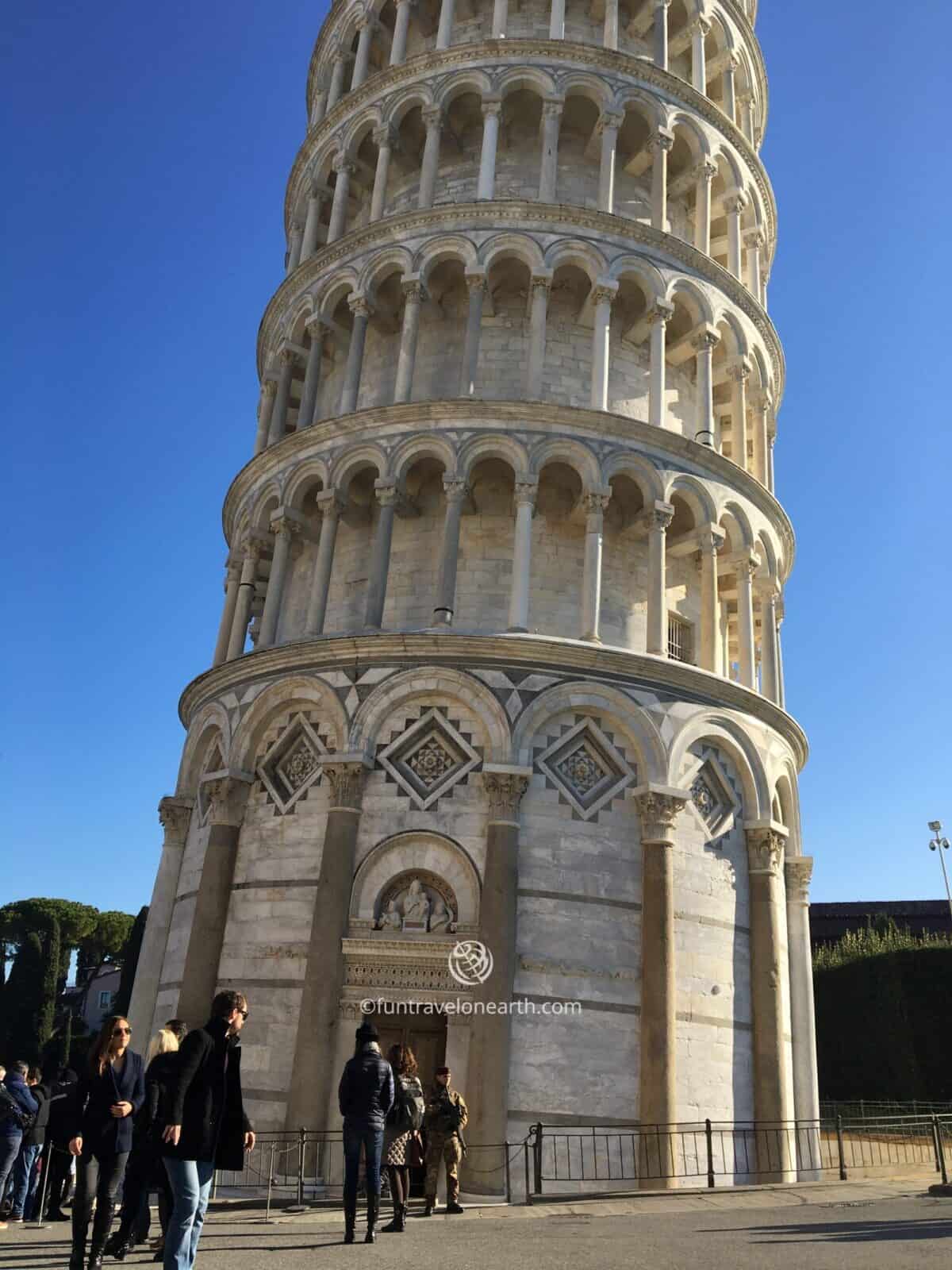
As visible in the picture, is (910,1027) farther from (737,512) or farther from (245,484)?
(245,484)

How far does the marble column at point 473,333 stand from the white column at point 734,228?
6928 millimetres

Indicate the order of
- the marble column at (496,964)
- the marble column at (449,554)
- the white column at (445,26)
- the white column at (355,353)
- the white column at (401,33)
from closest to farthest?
the marble column at (496,964) < the marble column at (449,554) < the white column at (355,353) < the white column at (445,26) < the white column at (401,33)

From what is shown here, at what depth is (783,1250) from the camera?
8.60 metres

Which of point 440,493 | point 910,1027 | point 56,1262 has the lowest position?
point 56,1262

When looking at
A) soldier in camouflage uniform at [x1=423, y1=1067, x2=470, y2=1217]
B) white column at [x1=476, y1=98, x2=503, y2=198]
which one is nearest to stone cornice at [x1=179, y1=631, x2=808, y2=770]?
soldier in camouflage uniform at [x1=423, y1=1067, x2=470, y2=1217]

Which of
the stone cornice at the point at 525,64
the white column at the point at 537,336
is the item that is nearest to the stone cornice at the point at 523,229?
the white column at the point at 537,336

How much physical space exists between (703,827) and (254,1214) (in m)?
9.59

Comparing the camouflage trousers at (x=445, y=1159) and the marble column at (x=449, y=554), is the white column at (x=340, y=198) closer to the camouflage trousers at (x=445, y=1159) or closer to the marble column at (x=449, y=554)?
the marble column at (x=449, y=554)

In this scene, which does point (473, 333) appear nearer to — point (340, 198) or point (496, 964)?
point (340, 198)

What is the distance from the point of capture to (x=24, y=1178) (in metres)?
11.4

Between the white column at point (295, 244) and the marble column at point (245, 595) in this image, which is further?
the white column at point (295, 244)

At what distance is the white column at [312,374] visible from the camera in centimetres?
2209

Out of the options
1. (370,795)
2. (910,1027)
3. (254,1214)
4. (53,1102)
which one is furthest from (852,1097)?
(53,1102)

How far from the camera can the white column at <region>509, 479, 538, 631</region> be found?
18188 millimetres
